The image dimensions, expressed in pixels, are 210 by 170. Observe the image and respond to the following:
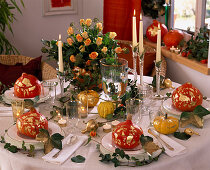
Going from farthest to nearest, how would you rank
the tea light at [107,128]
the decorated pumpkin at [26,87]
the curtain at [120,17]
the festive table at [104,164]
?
the curtain at [120,17] < the decorated pumpkin at [26,87] < the tea light at [107,128] < the festive table at [104,164]

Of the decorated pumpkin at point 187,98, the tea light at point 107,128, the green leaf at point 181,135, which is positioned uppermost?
the decorated pumpkin at point 187,98

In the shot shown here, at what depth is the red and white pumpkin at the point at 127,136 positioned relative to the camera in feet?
4.37

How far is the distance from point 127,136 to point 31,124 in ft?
1.34

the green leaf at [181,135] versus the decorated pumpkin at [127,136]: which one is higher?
the decorated pumpkin at [127,136]

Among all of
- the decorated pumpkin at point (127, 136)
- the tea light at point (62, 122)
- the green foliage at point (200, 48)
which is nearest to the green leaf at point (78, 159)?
the decorated pumpkin at point (127, 136)

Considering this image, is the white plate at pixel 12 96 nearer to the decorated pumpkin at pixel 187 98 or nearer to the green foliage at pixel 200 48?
the decorated pumpkin at pixel 187 98

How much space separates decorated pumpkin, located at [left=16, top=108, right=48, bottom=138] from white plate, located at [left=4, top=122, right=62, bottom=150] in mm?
23

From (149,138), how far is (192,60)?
1627 millimetres

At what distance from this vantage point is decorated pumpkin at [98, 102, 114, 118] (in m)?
1.68

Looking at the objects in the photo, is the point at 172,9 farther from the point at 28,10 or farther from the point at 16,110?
the point at 16,110

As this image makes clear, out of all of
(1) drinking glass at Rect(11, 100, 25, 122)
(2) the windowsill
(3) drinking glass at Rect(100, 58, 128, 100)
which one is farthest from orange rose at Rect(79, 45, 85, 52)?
(2) the windowsill

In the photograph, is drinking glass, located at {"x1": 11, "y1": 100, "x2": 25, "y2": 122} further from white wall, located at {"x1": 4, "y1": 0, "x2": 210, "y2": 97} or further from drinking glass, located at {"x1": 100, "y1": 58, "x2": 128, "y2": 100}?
white wall, located at {"x1": 4, "y1": 0, "x2": 210, "y2": 97}

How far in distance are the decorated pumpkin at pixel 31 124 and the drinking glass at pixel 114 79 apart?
417 mm

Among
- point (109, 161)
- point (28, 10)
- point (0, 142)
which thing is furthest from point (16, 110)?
point (28, 10)
